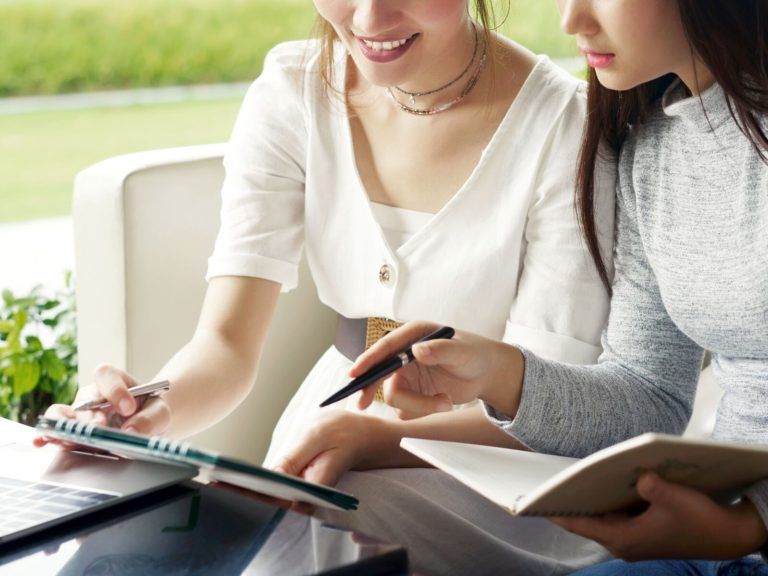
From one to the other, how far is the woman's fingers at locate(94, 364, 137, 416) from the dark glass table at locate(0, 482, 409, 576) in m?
0.25

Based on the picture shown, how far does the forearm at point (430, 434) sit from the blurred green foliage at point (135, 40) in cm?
1003

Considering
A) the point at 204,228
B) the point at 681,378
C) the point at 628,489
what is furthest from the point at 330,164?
the point at 628,489

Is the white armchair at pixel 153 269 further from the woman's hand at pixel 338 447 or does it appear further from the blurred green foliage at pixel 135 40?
the blurred green foliage at pixel 135 40

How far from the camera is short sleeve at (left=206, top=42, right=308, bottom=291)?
1464mm

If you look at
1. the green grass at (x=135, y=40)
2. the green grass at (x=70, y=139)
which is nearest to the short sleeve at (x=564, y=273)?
the green grass at (x=70, y=139)

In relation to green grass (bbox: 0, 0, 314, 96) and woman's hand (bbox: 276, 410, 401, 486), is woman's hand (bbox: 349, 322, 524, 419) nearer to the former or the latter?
woman's hand (bbox: 276, 410, 401, 486)

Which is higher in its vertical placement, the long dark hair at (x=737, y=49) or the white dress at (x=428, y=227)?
the long dark hair at (x=737, y=49)

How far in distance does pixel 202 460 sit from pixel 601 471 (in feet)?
0.95

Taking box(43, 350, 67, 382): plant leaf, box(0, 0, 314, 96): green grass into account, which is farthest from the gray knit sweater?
box(0, 0, 314, 96): green grass

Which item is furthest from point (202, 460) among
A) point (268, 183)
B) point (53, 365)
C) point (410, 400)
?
point (53, 365)

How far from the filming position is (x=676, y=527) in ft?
2.96

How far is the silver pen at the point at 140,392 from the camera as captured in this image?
1115mm

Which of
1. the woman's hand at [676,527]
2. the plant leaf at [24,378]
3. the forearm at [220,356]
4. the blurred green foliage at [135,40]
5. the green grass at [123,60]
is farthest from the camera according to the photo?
the blurred green foliage at [135,40]

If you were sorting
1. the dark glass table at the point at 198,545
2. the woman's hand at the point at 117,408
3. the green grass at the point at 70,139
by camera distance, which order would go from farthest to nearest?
1. the green grass at the point at 70,139
2. the woman's hand at the point at 117,408
3. the dark glass table at the point at 198,545
